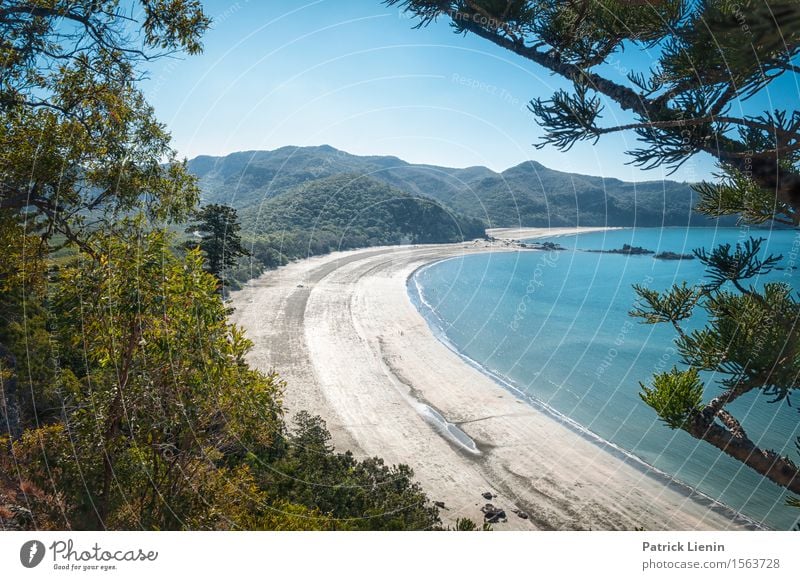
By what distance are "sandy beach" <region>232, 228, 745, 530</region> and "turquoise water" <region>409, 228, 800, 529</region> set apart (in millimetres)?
1428

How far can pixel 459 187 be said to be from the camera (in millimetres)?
30438

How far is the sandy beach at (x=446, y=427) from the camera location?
22.7ft

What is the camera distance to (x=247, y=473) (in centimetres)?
322

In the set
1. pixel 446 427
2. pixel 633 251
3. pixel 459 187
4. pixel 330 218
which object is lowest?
pixel 446 427

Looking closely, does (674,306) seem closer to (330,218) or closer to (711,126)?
(711,126)

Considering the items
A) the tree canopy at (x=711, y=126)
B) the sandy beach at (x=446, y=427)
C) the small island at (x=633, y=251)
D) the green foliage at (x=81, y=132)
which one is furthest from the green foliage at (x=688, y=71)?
the small island at (x=633, y=251)

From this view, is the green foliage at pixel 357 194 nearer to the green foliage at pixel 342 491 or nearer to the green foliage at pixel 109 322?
the green foliage at pixel 109 322

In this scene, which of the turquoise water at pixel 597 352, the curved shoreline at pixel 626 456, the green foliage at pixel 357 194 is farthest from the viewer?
the turquoise water at pixel 597 352

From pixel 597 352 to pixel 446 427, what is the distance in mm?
12455

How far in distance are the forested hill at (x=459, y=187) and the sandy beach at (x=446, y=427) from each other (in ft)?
10.9

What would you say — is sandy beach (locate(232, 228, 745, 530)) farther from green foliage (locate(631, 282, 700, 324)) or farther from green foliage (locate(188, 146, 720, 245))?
green foliage (locate(631, 282, 700, 324))

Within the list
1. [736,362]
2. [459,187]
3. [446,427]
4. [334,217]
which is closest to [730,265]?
[736,362]
